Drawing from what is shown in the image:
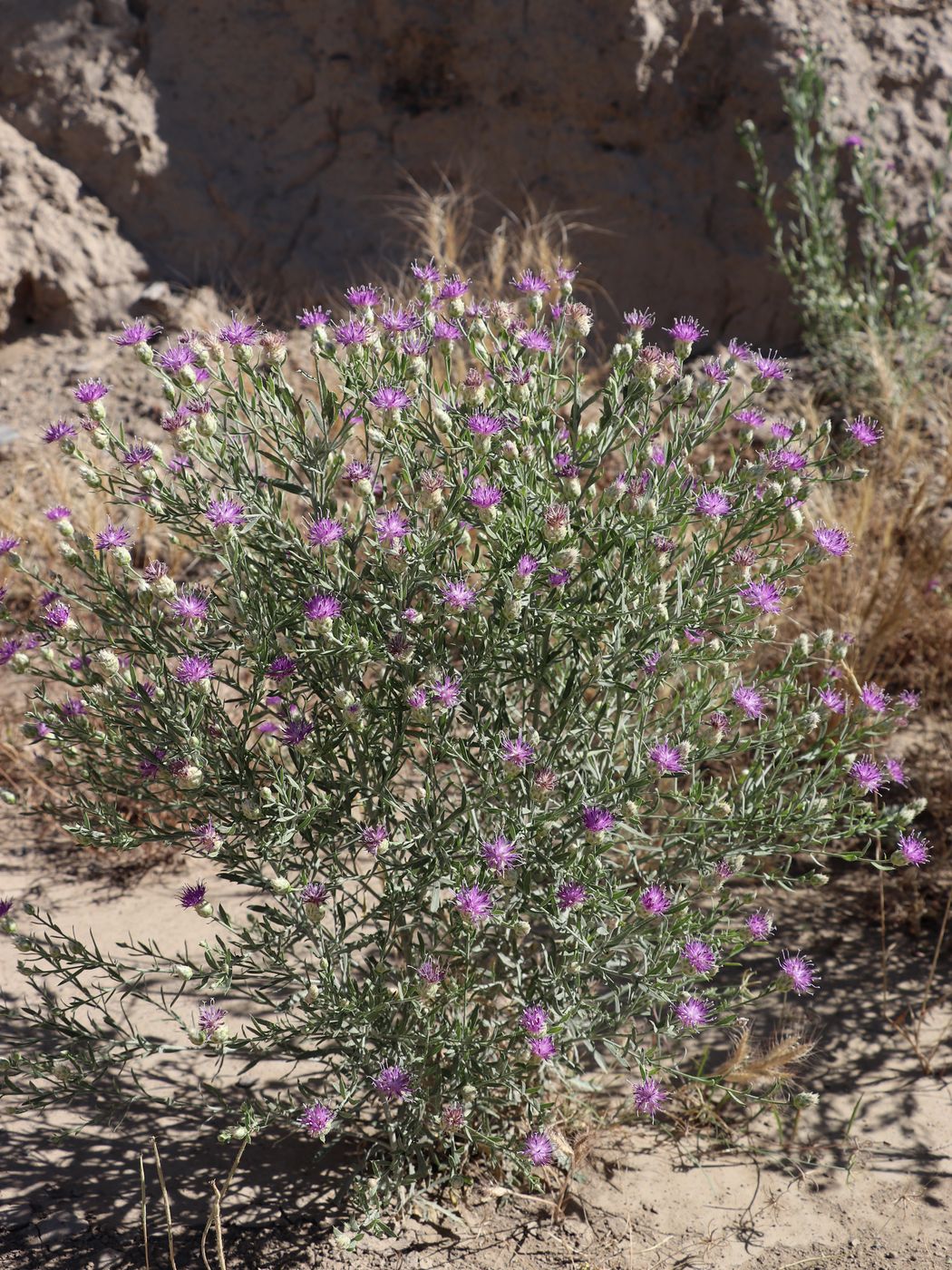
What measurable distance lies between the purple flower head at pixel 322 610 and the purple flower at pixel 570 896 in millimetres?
699

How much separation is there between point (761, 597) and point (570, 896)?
0.72 m

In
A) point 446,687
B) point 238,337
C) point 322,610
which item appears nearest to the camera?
point 322,610

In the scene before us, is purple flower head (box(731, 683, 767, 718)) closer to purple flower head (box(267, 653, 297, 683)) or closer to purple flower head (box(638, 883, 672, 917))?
purple flower head (box(638, 883, 672, 917))

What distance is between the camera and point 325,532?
2113 millimetres

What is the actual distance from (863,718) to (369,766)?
1.07 metres

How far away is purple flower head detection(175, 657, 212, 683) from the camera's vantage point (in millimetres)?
2127

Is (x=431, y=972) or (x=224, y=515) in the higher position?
(x=224, y=515)

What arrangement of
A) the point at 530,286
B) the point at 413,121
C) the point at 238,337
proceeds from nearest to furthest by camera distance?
the point at 238,337, the point at 530,286, the point at 413,121

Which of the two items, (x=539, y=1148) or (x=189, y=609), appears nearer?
(x=189, y=609)

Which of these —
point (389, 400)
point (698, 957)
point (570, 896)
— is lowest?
point (698, 957)

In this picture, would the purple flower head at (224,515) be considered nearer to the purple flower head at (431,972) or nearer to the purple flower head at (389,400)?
the purple flower head at (389,400)

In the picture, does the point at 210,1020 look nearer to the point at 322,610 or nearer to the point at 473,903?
the point at 473,903

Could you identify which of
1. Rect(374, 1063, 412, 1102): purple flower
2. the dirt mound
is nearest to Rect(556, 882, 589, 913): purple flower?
Rect(374, 1063, 412, 1102): purple flower

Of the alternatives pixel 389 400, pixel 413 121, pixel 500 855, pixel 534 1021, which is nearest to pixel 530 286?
pixel 389 400
